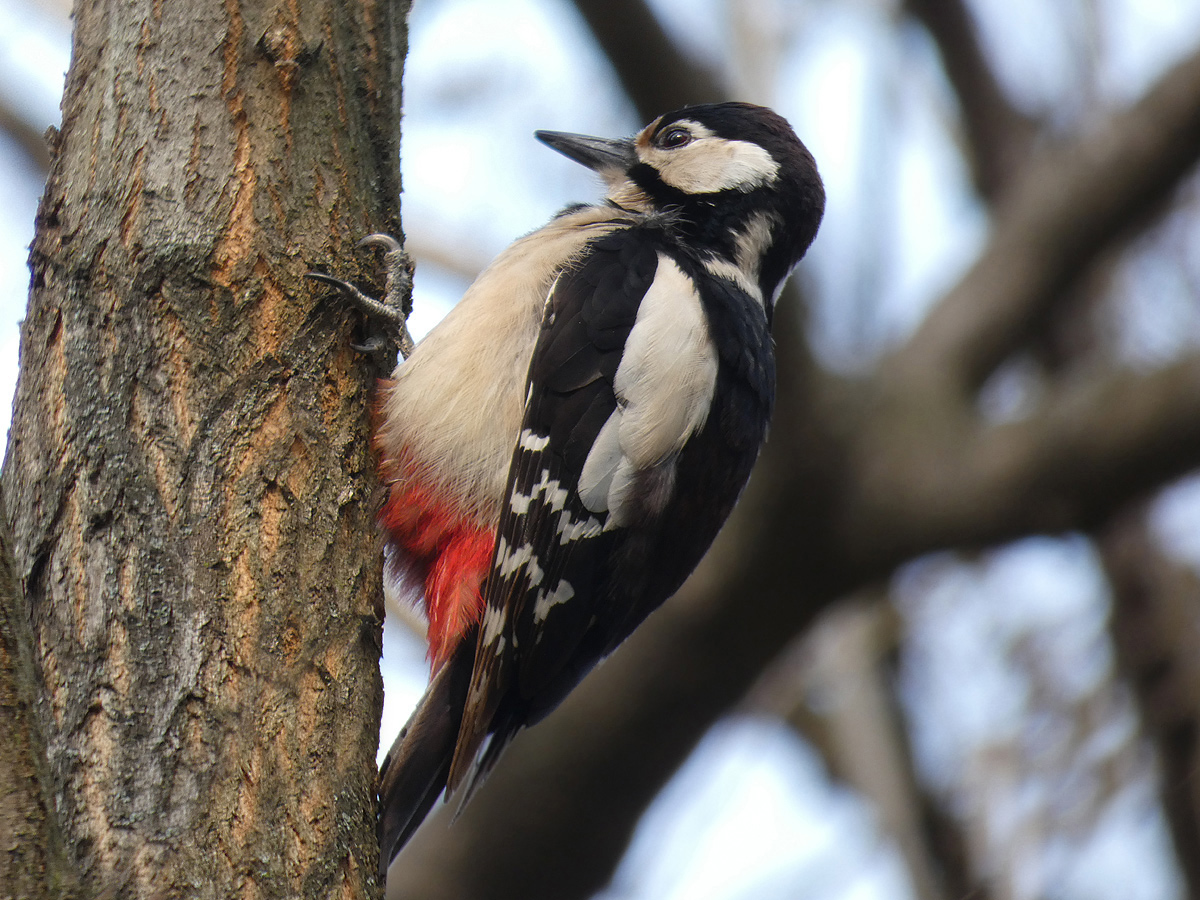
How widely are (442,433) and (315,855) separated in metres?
1.11

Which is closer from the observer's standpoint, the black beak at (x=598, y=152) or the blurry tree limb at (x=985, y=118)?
the black beak at (x=598, y=152)

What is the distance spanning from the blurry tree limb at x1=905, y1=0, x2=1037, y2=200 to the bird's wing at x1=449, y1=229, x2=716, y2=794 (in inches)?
152

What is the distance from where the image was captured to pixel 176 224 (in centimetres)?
215

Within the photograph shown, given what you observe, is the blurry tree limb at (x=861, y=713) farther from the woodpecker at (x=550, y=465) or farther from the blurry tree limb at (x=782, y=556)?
the woodpecker at (x=550, y=465)

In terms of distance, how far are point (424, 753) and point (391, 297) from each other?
0.95m

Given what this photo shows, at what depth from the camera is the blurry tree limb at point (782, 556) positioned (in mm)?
3932

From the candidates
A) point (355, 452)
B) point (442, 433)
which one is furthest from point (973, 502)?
point (355, 452)

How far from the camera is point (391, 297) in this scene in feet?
8.63

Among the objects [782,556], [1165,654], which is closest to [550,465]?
[782,556]

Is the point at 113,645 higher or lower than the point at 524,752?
lower

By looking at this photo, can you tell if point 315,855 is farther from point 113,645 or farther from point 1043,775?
point 1043,775

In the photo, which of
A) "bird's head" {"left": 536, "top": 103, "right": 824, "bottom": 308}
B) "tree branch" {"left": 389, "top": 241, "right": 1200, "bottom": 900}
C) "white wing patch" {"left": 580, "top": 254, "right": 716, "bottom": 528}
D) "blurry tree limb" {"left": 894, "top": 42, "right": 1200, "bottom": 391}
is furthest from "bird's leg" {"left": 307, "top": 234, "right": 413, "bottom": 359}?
"blurry tree limb" {"left": 894, "top": 42, "right": 1200, "bottom": 391}

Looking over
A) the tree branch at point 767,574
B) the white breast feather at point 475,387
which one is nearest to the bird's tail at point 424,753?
the white breast feather at point 475,387

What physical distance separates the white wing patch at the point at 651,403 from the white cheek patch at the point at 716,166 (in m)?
0.76
